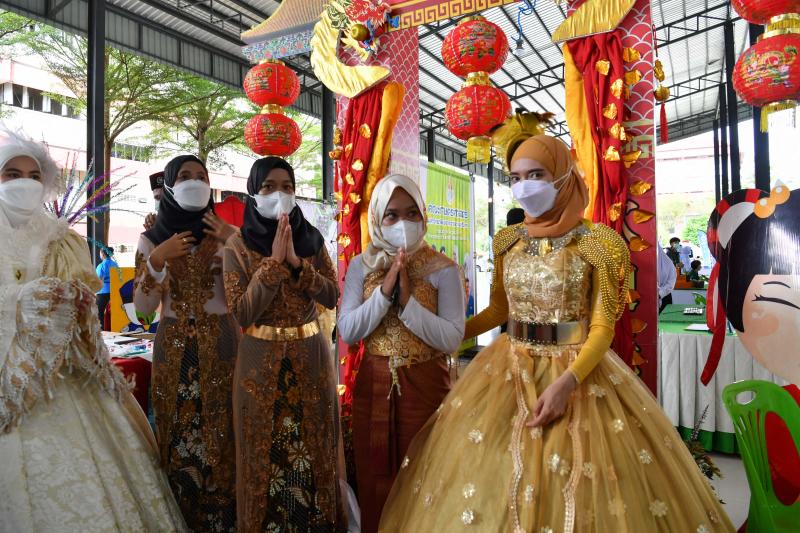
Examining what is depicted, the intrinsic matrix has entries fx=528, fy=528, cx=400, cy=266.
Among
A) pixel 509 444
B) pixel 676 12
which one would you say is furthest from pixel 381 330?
pixel 676 12

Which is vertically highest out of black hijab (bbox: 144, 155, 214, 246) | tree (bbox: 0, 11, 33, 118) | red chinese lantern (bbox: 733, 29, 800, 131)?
tree (bbox: 0, 11, 33, 118)

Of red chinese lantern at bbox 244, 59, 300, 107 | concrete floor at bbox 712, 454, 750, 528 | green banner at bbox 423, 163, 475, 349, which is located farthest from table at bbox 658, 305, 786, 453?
red chinese lantern at bbox 244, 59, 300, 107

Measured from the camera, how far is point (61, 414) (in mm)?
1819

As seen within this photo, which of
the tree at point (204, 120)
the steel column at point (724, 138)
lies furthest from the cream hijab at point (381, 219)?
the steel column at point (724, 138)

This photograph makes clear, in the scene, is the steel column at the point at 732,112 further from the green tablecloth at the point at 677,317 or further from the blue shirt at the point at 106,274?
the blue shirt at the point at 106,274

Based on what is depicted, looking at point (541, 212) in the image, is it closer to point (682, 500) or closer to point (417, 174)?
point (682, 500)

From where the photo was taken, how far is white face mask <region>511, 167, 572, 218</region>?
5.42ft

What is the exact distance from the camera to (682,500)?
55.4 inches

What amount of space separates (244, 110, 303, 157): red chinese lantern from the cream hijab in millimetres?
1785

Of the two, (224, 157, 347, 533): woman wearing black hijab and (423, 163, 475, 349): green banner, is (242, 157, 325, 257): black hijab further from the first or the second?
(423, 163, 475, 349): green banner

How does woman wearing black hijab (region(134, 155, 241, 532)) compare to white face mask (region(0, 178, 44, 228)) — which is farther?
woman wearing black hijab (region(134, 155, 241, 532))

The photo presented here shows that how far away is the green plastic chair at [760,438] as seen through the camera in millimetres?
1904

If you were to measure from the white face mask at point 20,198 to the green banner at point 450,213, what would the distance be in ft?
13.2

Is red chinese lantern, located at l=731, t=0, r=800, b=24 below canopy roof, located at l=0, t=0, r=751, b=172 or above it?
below
